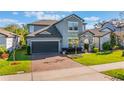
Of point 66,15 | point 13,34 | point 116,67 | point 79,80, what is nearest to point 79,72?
point 79,80

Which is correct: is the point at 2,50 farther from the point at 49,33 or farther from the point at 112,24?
the point at 112,24

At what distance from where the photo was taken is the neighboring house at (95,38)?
1216 centimetres

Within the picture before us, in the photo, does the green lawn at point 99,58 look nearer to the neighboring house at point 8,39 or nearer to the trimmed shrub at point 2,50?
the neighboring house at point 8,39

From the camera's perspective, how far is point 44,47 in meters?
14.9

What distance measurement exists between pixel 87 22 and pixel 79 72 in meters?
2.71

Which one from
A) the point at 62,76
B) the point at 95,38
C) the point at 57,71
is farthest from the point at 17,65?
the point at 95,38

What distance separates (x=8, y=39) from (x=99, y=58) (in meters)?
5.20

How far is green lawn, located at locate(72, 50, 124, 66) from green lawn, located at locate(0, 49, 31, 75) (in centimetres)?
281

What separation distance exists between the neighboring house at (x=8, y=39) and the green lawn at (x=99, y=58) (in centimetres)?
357

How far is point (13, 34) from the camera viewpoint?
38.6 feet

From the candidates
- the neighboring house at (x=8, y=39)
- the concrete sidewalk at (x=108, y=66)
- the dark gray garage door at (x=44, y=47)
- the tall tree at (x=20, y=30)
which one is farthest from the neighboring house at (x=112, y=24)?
the neighboring house at (x=8, y=39)

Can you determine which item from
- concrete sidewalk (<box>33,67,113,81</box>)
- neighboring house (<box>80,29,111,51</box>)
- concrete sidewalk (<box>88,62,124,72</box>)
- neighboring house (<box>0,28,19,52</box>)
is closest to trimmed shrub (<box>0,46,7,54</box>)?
neighboring house (<box>0,28,19,52</box>)
